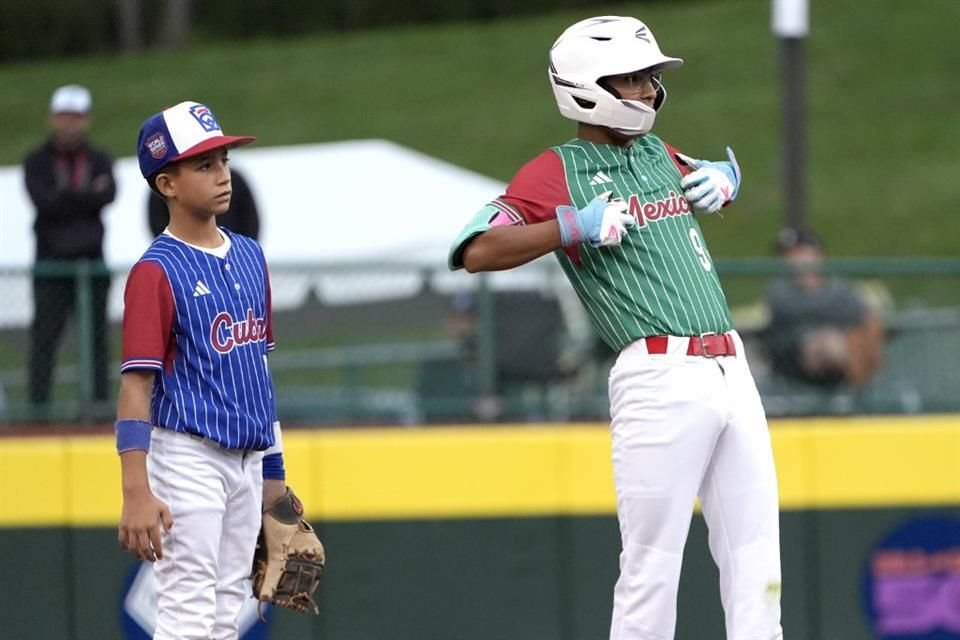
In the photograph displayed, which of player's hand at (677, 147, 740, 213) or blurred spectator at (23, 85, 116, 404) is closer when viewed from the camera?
player's hand at (677, 147, 740, 213)

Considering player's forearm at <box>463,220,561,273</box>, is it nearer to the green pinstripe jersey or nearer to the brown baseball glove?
the green pinstripe jersey

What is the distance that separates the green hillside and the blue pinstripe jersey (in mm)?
18877

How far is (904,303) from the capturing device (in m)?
9.64

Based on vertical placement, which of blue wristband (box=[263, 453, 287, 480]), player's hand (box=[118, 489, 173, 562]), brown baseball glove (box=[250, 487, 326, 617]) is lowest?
brown baseball glove (box=[250, 487, 326, 617])

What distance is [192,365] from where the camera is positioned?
5012 millimetres

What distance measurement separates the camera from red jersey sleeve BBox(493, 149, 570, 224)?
16.6 feet

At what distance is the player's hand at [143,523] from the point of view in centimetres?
481

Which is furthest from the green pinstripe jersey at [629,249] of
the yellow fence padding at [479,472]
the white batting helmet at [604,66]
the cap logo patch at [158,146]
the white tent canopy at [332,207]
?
the white tent canopy at [332,207]

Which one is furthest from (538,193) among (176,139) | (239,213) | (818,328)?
(818,328)

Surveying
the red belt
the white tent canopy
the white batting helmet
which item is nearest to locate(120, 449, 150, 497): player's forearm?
the red belt

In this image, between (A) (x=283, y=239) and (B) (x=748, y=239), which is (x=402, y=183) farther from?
(B) (x=748, y=239)

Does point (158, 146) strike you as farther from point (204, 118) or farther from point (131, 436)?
Answer: point (131, 436)

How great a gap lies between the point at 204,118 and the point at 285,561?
1378mm

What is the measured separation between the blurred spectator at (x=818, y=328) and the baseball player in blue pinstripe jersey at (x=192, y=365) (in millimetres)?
3900
